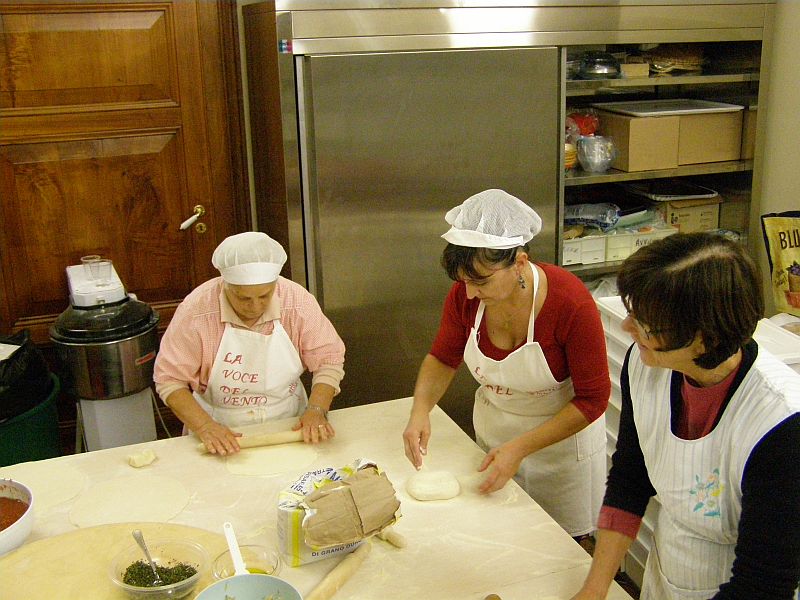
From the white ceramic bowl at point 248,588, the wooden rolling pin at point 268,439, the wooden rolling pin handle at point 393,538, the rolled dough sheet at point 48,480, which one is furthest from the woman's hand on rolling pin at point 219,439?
the white ceramic bowl at point 248,588

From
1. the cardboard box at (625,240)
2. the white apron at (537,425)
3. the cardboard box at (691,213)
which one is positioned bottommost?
the white apron at (537,425)

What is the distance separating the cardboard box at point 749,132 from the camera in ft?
11.0

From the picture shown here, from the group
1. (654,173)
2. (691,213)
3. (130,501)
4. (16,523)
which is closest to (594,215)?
(654,173)

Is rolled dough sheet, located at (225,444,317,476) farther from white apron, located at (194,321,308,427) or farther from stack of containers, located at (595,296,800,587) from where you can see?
stack of containers, located at (595,296,800,587)

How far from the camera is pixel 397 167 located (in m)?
2.88

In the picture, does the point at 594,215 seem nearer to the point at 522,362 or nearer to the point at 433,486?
the point at 522,362

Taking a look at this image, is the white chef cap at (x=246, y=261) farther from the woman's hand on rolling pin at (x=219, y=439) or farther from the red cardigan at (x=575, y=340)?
the red cardigan at (x=575, y=340)

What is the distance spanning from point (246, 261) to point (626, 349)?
1.19 metres

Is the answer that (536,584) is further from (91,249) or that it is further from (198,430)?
(91,249)

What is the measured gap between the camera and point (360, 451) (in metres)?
1.92

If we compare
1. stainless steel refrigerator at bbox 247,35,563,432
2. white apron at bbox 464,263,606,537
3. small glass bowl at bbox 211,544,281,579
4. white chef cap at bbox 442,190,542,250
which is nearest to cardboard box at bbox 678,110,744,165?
stainless steel refrigerator at bbox 247,35,563,432

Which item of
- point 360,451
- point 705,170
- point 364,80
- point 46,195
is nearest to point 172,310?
point 46,195

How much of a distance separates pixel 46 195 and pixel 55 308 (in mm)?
414

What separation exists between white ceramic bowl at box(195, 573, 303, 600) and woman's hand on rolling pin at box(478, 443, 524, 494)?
536 mm
